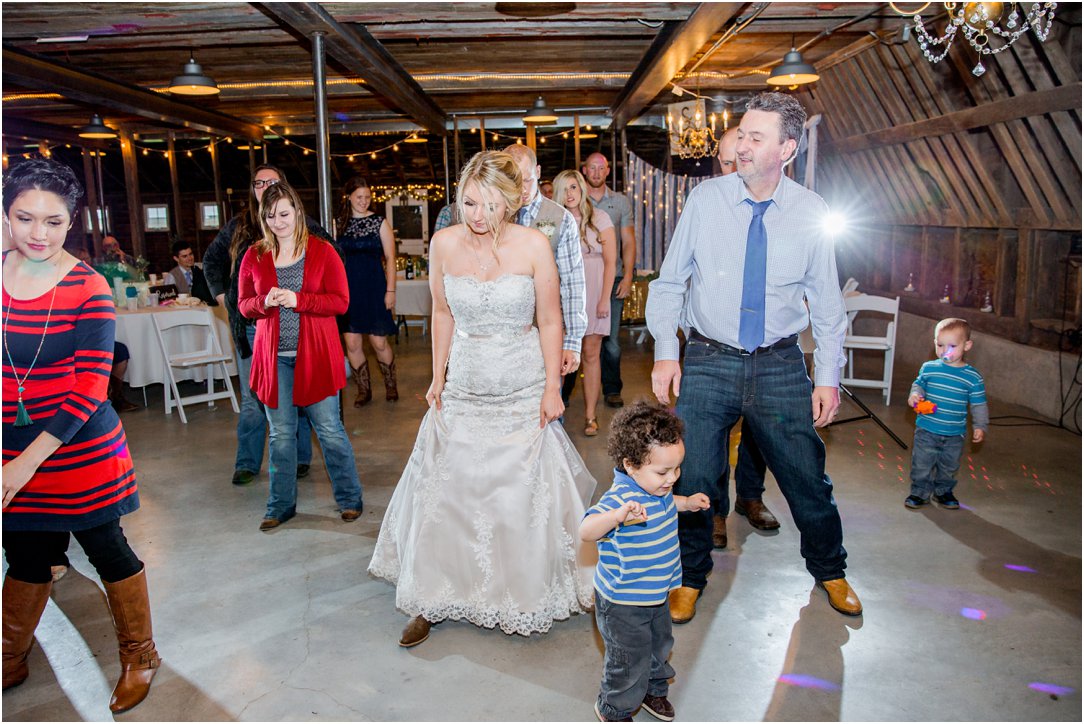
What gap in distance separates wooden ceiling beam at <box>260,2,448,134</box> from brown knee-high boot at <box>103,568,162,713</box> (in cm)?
363

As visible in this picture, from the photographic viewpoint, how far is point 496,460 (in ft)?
9.25

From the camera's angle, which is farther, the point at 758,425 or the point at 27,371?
the point at 758,425

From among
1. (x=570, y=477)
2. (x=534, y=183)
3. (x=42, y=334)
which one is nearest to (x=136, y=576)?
(x=42, y=334)

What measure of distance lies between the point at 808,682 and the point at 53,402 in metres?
2.37

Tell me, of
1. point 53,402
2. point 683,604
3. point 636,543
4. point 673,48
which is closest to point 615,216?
point 673,48

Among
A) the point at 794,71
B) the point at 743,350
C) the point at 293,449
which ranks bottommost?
the point at 293,449

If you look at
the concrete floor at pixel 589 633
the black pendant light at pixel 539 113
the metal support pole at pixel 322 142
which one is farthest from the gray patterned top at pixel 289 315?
the black pendant light at pixel 539 113

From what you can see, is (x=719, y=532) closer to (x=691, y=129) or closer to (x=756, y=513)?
Result: (x=756, y=513)

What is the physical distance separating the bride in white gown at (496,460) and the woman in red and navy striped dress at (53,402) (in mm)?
964

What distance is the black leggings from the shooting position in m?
2.36

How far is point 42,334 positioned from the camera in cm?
222

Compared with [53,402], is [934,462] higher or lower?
lower

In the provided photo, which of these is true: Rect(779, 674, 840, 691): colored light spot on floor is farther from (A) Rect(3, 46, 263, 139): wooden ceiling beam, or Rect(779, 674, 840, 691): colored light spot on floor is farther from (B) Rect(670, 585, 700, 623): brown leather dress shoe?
(A) Rect(3, 46, 263, 139): wooden ceiling beam

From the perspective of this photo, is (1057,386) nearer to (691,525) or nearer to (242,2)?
(691,525)
